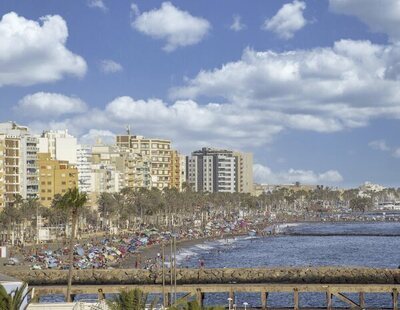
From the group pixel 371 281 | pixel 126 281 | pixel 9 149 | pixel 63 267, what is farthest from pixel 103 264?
pixel 9 149

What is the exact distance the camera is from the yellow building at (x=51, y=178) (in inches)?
7215

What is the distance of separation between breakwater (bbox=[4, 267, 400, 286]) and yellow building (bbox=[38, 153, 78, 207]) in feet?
293

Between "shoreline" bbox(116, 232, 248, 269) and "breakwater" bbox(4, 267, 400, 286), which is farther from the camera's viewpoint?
"shoreline" bbox(116, 232, 248, 269)

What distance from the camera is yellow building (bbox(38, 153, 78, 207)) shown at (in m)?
183

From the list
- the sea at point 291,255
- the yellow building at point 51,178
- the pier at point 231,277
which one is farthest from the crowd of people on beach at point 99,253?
the yellow building at point 51,178

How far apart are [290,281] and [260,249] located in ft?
224

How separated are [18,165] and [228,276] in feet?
286

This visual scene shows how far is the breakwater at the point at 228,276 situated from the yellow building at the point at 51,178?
89.5m

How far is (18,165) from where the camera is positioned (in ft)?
560

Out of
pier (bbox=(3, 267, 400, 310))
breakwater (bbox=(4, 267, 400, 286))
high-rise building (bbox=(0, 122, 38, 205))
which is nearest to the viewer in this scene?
pier (bbox=(3, 267, 400, 310))

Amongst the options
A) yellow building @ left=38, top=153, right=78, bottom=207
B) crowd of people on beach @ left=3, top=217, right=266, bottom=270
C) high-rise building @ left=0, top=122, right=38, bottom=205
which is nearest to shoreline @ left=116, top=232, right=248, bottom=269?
crowd of people on beach @ left=3, top=217, right=266, bottom=270

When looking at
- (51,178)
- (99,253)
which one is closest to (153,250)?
(99,253)

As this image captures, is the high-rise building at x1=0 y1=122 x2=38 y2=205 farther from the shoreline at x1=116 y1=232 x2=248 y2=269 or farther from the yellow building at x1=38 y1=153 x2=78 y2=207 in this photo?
the shoreline at x1=116 y1=232 x2=248 y2=269

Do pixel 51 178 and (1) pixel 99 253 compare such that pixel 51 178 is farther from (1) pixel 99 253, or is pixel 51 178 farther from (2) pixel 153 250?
(1) pixel 99 253
